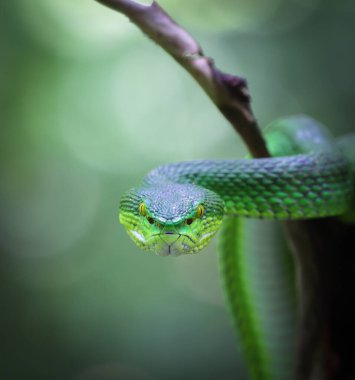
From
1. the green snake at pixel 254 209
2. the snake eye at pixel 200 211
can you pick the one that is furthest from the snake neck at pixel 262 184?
the snake eye at pixel 200 211

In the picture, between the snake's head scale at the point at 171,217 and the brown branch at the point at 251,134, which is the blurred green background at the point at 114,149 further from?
the snake's head scale at the point at 171,217

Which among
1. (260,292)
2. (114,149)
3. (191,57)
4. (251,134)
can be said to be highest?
(114,149)

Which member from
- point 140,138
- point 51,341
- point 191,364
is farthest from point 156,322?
point 140,138

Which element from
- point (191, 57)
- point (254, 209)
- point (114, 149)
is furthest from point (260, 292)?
point (114, 149)

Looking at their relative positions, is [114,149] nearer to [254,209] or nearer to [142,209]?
[254,209]

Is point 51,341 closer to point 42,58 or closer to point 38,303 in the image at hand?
point 38,303

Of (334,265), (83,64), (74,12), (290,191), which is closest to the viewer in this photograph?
(290,191)

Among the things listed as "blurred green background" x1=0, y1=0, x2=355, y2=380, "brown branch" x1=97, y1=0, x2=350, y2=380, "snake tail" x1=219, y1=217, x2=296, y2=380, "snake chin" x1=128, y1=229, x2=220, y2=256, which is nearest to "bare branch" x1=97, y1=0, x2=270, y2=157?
"brown branch" x1=97, y1=0, x2=350, y2=380
